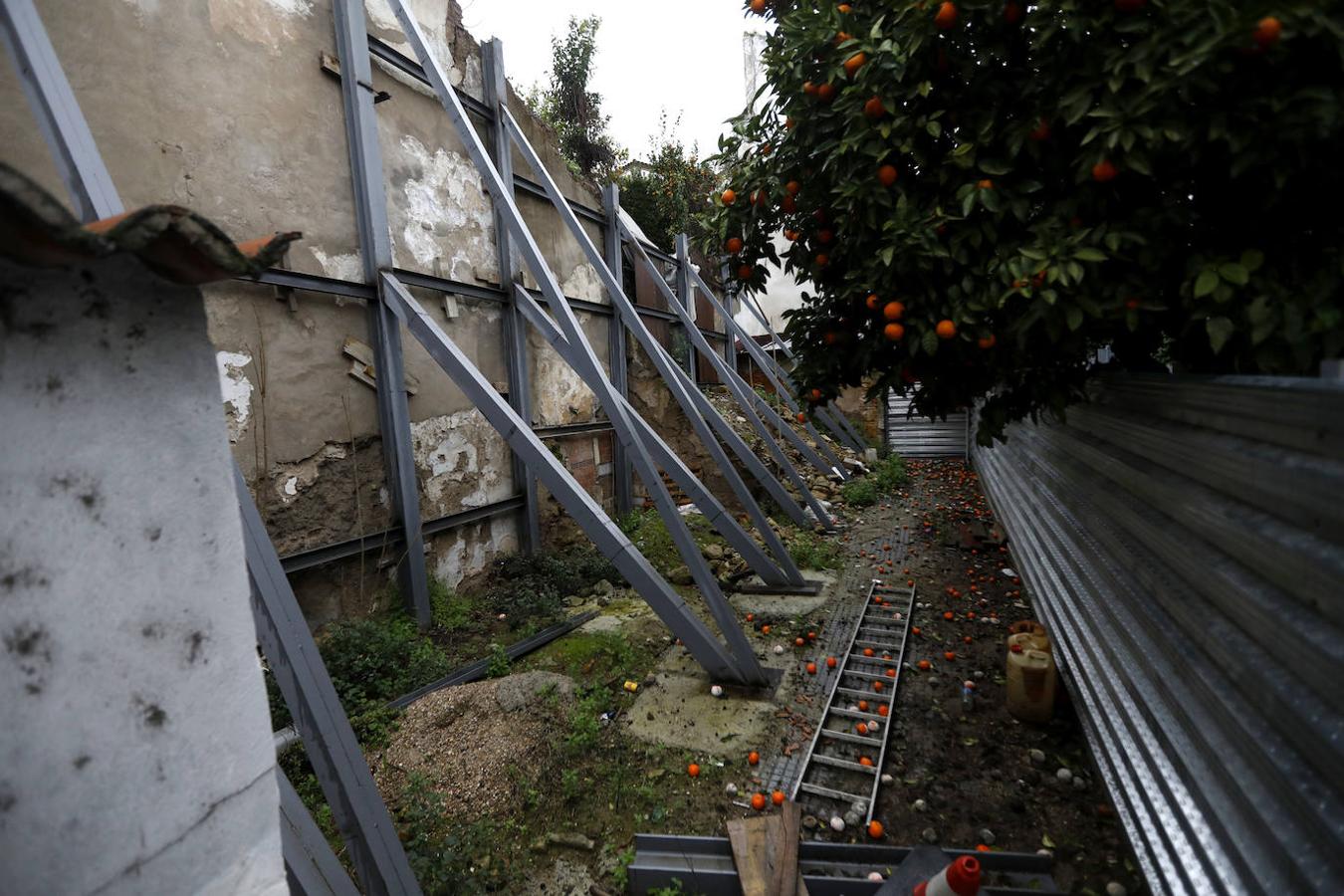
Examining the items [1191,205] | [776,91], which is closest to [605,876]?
[1191,205]

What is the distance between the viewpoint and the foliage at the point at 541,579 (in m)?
5.21

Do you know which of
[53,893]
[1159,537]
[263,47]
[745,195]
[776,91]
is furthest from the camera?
[263,47]

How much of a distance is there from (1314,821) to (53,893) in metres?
2.54

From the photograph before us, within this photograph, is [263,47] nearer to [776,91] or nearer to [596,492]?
[776,91]

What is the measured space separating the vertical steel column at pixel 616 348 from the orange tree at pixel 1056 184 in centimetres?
519

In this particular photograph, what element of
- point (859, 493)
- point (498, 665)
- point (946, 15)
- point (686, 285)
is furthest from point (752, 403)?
point (946, 15)

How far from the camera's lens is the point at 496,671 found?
4207 millimetres

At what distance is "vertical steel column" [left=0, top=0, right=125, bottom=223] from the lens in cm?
214

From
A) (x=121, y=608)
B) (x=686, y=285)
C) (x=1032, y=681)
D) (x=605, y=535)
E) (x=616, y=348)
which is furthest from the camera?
(x=686, y=285)

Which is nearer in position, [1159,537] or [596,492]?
[1159,537]

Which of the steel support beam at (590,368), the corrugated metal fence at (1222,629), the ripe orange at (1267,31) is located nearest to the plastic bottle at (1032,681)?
the corrugated metal fence at (1222,629)

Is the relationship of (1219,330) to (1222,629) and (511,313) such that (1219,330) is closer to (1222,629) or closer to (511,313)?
(1222,629)

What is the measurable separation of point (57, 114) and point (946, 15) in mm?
3367

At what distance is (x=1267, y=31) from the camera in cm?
142
